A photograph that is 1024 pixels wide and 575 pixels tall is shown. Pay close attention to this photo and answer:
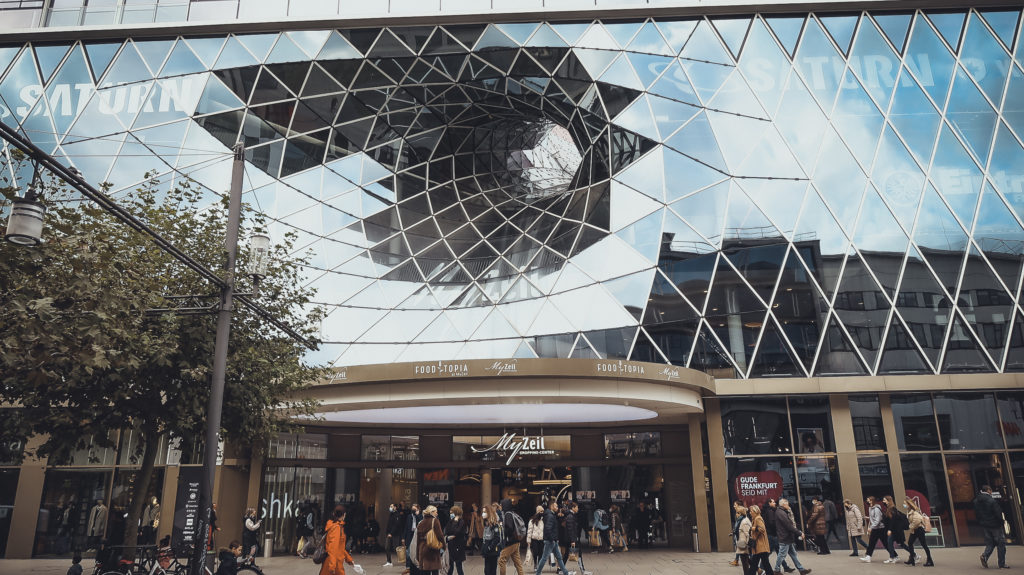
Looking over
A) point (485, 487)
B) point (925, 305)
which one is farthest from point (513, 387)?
point (925, 305)

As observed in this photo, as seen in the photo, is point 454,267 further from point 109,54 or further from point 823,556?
point 823,556

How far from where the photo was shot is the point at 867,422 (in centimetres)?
2338

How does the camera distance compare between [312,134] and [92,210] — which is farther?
[312,134]

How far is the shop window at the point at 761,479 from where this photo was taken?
22.7m

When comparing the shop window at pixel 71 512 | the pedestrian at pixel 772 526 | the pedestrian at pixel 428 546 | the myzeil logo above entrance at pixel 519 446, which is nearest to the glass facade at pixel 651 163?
the myzeil logo above entrance at pixel 519 446

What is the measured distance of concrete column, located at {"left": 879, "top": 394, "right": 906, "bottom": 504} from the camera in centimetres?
2242

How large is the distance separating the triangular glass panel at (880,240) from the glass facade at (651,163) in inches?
2.9

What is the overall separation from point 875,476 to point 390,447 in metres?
17.7

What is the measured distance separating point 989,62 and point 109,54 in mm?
36209

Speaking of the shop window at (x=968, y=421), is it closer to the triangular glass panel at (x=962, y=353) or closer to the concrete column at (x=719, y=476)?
the triangular glass panel at (x=962, y=353)

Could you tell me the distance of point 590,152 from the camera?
30.8 meters

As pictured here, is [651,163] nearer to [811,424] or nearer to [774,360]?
[774,360]

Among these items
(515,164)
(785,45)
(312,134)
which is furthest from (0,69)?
(785,45)

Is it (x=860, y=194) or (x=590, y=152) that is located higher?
(x=590, y=152)
